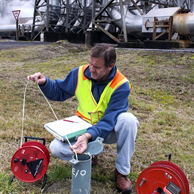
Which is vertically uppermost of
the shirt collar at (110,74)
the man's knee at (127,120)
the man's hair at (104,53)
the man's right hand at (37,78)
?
the man's hair at (104,53)

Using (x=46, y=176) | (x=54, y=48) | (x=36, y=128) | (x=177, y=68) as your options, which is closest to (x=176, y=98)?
(x=177, y=68)

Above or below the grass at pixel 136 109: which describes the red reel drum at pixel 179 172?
above

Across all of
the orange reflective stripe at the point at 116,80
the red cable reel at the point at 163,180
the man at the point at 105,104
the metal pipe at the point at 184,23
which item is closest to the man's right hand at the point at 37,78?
the man at the point at 105,104

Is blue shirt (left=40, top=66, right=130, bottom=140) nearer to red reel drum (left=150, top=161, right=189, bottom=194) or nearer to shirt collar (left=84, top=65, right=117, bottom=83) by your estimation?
shirt collar (left=84, top=65, right=117, bottom=83)

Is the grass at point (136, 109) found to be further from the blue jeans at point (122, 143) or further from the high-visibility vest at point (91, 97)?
the high-visibility vest at point (91, 97)

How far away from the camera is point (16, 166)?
6.09 ft

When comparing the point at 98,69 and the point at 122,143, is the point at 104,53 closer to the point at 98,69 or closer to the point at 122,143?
the point at 98,69

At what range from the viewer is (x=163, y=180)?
1596mm

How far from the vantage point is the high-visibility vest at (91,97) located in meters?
1.97

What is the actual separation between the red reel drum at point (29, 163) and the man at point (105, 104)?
0.10 m

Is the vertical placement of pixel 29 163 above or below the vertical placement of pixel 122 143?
below

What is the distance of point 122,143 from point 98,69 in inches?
23.4

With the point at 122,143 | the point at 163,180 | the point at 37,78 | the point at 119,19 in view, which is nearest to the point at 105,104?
the point at 122,143

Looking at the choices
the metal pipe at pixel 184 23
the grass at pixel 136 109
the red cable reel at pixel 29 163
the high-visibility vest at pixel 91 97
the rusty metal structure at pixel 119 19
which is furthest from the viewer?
the rusty metal structure at pixel 119 19
